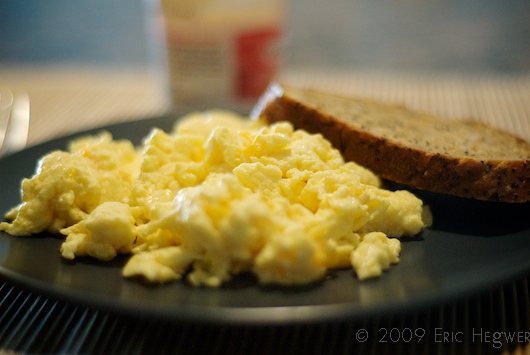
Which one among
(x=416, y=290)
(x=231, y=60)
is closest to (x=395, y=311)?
(x=416, y=290)

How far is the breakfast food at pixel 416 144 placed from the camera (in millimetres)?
1735

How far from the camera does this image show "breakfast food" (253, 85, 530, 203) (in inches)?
68.3

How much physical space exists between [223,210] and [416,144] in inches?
30.8

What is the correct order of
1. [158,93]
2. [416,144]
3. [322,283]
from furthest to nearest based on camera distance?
[158,93], [416,144], [322,283]

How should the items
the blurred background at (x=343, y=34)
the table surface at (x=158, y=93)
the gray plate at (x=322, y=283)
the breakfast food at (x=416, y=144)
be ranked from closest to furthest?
the gray plate at (x=322, y=283)
the breakfast food at (x=416, y=144)
the table surface at (x=158, y=93)
the blurred background at (x=343, y=34)

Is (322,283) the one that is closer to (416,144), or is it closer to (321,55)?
(416,144)

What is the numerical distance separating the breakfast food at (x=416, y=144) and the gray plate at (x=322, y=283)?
11cm

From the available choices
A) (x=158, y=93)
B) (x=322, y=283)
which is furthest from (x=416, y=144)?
(x=158, y=93)

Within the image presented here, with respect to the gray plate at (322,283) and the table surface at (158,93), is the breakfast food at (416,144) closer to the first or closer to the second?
the gray plate at (322,283)

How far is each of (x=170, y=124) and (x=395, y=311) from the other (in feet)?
5.58

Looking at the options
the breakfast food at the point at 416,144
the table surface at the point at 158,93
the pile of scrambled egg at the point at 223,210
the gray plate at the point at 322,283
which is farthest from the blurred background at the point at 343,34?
the gray plate at the point at 322,283

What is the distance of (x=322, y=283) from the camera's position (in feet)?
4.54

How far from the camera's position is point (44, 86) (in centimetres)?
396

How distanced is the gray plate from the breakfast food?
0.36 feet
